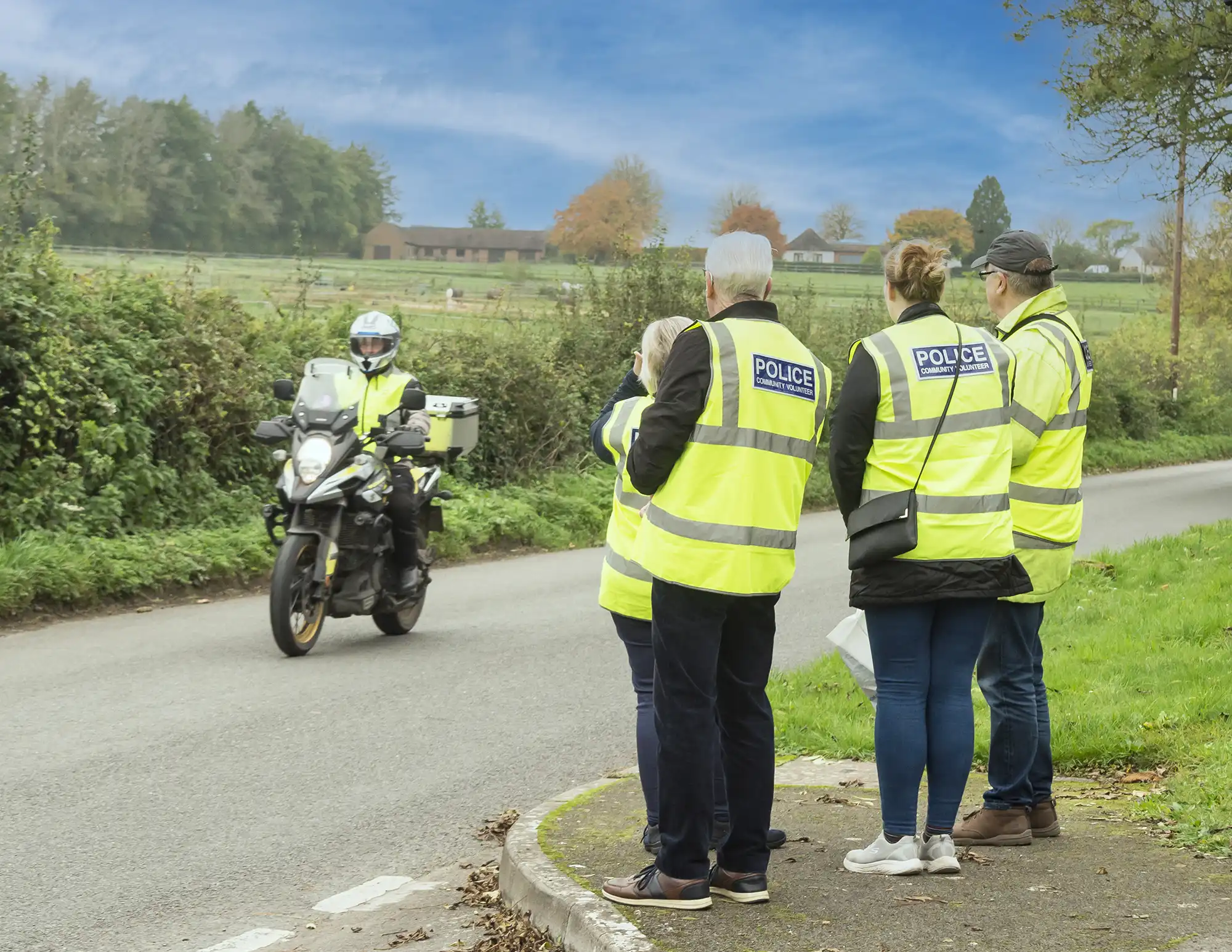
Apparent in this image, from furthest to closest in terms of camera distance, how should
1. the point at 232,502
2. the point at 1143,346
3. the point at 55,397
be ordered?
the point at 1143,346, the point at 232,502, the point at 55,397

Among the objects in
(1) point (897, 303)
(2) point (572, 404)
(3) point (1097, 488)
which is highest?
(1) point (897, 303)

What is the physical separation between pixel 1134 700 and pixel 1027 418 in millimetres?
2753

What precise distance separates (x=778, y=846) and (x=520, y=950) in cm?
109

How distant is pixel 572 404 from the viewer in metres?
20.5

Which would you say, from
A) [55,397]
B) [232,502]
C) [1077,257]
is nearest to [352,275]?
[232,502]

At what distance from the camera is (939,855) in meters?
4.81

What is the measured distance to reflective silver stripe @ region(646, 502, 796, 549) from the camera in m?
4.30

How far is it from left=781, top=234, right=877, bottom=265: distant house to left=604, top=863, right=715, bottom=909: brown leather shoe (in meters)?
36.7

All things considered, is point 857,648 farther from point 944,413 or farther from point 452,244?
point 452,244

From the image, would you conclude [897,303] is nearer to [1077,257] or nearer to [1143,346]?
[1143,346]

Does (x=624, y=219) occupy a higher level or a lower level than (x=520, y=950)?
higher

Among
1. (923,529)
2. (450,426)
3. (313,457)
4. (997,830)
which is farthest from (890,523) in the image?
(450,426)

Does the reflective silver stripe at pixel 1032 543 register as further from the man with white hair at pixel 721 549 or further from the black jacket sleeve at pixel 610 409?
the black jacket sleeve at pixel 610 409

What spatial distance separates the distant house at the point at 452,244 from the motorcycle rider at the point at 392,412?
23945mm
